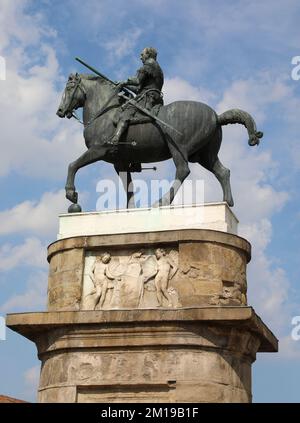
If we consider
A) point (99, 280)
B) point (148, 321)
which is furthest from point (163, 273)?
point (99, 280)

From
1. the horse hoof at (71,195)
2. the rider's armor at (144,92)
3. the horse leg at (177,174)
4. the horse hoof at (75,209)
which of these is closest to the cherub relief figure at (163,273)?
the horse leg at (177,174)

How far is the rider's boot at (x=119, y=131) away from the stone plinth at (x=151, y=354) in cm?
392

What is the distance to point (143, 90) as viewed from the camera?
64.8ft

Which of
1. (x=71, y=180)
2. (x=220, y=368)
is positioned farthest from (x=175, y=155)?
(x=220, y=368)

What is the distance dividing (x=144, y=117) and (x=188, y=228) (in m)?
2.91

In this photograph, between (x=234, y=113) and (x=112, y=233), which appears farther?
(x=234, y=113)

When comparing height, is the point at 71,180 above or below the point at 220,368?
above

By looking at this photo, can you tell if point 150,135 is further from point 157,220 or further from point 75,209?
point 75,209

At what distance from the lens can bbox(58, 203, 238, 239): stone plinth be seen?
18219 mm

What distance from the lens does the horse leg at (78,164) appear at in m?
19.5

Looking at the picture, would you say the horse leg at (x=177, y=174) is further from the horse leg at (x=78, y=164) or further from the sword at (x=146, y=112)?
the horse leg at (x=78, y=164)

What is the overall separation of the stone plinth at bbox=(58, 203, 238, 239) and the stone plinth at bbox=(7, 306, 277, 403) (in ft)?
6.47
